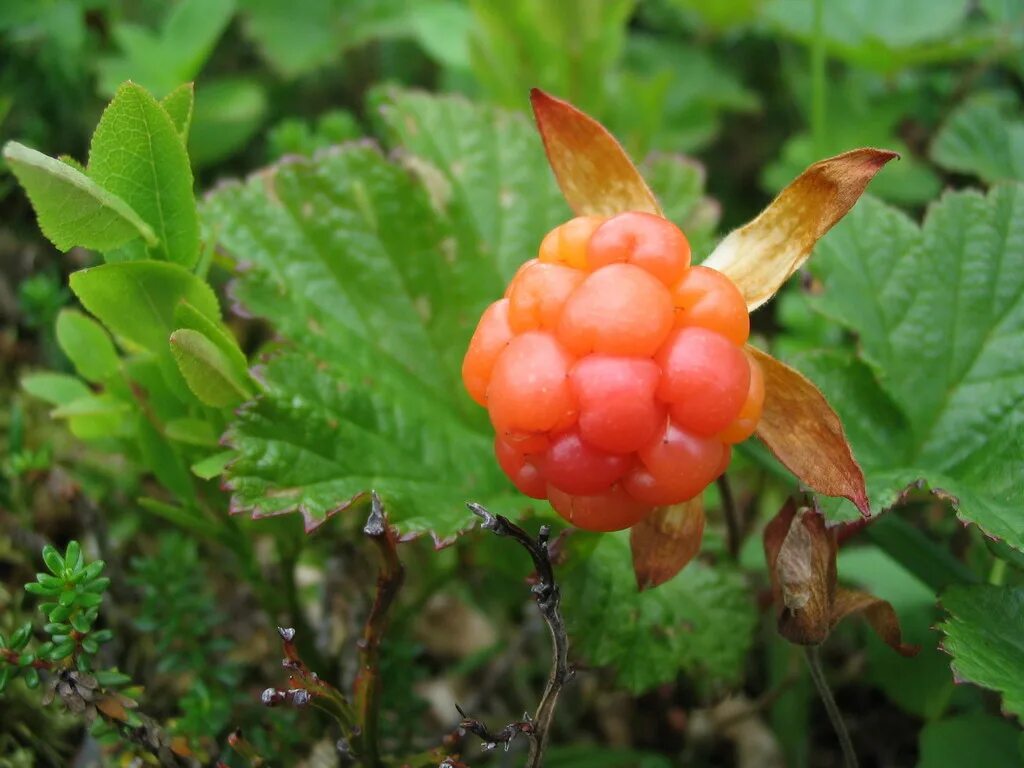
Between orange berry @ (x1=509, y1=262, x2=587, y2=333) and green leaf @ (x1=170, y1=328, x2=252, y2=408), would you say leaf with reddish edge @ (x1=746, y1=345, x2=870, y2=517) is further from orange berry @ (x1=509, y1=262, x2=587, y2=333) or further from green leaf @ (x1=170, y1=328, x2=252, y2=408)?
green leaf @ (x1=170, y1=328, x2=252, y2=408)

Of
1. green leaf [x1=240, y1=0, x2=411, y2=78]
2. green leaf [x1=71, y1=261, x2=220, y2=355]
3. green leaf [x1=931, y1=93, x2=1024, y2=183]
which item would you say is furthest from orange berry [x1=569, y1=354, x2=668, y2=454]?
green leaf [x1=240, y1=0, x2=411, y2=78]

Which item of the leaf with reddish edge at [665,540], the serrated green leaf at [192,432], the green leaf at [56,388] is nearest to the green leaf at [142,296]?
the serrated green leaf at [192,432]

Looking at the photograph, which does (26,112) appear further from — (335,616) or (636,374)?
(636,374)

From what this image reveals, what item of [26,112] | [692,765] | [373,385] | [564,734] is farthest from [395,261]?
[26,112]

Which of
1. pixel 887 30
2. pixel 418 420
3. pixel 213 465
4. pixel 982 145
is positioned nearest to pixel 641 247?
pixel 418 420

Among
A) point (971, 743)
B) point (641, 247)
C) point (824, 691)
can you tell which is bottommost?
point (971, 743)

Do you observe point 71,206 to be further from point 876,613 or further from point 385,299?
point 876,613
